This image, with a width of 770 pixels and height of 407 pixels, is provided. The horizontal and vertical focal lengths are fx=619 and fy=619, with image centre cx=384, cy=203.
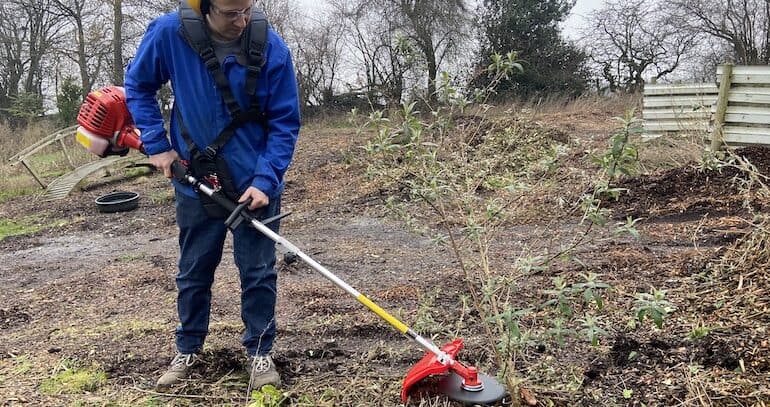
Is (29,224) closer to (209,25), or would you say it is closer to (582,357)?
(209,25)

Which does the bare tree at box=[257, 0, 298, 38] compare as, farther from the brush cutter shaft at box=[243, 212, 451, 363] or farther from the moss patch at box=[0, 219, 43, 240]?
the brush cutter shaft at box=[243, 212, 451, 363]

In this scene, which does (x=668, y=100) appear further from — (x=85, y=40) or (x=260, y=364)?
(x=85, y=40)

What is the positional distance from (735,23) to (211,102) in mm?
25250

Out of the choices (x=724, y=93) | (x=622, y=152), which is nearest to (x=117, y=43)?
(x=724, y=93)

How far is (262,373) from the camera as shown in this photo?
2938 millimetres

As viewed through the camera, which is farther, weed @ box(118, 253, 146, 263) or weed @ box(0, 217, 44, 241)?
weed @ box(0, 217, 44, 241)

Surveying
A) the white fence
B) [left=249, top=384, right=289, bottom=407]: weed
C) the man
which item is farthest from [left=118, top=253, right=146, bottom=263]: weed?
the white fence

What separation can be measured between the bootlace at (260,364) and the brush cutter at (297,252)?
0.54 metres

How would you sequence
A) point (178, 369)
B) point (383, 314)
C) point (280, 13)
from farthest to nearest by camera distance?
point (280, 13) < point (178, 369) < point (383, 314)

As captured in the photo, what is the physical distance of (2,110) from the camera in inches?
916

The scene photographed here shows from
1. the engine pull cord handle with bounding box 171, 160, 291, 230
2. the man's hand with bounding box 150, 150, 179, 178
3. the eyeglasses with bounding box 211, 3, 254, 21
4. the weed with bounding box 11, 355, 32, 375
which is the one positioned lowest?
the weed with bounding box 11, 355, 32, 375

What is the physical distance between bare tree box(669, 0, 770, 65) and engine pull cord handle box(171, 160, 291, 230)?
2421cm

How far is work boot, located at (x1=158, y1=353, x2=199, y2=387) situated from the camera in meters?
3.01

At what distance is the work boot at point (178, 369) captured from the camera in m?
3.01
